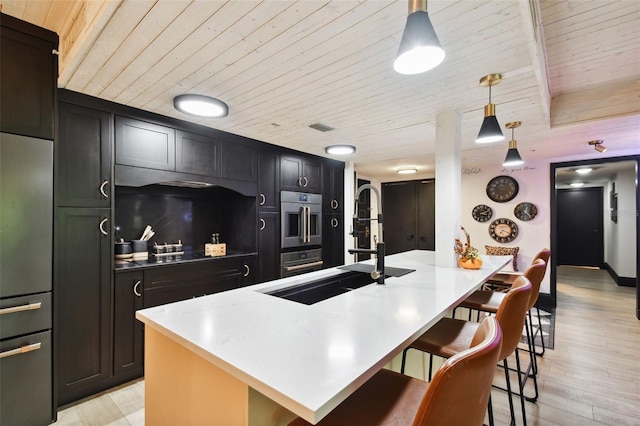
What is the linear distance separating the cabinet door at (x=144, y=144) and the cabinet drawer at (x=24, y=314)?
1086mm

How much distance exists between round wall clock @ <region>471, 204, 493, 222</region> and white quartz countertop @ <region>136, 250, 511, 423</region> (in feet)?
13.0

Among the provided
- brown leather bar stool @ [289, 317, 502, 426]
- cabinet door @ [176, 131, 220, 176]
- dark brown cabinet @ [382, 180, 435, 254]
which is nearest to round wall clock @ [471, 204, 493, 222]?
dark brown cabinet @ [382, 180, 435, 254]

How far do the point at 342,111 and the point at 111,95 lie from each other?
175cm

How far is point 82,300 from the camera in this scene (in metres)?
2.14

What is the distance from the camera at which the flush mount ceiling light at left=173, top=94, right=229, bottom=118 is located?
2.16 meters

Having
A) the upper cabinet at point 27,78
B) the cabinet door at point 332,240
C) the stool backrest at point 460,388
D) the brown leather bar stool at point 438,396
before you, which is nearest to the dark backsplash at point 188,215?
the upper cabinet at point 27,78

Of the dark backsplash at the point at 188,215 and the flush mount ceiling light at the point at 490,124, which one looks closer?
the flush mount ceiling light at the point at 490,124

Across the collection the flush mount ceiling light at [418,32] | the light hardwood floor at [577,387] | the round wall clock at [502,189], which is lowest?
the light hardwood floor at [577,387]

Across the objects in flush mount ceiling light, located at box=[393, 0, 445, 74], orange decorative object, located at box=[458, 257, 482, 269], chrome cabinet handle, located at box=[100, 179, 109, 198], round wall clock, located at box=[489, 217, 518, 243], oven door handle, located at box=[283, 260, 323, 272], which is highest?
flush mount ceiling light, located at box=[393, 0, 445, 74]

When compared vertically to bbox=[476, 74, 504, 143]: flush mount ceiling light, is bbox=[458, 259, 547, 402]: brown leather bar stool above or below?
below

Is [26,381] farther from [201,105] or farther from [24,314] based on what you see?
[201,105]

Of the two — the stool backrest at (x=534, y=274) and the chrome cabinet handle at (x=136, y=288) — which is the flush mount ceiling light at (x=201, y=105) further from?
the stool backrest at (x=534, y=274)

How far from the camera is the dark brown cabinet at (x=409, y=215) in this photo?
634 centimetres

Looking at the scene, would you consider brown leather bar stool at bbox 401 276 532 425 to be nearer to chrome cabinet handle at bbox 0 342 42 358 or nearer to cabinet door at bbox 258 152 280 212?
chrome cabinet handle at bbox 0 342 42 358
